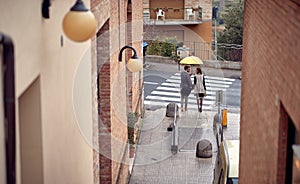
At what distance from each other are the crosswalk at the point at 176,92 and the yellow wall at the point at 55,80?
44.5 feet

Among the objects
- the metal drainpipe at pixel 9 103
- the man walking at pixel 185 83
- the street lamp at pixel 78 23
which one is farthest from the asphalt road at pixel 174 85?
the metal drainpipe at pixel 9 103

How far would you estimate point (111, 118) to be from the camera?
493 inches

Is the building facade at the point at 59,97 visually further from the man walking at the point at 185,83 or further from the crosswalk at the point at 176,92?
the crosswalk at the point at 176,92

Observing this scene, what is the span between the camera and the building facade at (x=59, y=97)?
5445 mm

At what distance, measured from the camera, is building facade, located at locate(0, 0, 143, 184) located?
214 inches

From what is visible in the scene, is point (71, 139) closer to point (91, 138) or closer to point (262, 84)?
point (91, 138)

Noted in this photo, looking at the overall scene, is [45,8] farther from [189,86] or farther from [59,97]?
[189,86]

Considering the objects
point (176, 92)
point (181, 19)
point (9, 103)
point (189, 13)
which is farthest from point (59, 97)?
point (181, 19)

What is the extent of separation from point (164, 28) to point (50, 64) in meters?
32.4

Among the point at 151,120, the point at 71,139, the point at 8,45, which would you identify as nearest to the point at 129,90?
the point at 151,120

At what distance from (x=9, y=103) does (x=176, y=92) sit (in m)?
21.5

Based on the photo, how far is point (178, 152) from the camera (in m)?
16.2

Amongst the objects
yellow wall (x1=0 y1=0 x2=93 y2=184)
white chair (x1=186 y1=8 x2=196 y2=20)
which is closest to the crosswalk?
white chair (x1=186 y1=8 x2=196 y2=20)

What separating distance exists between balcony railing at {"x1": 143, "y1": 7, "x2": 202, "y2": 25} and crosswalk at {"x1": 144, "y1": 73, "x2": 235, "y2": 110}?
8050 mm
